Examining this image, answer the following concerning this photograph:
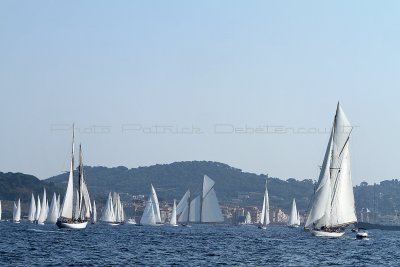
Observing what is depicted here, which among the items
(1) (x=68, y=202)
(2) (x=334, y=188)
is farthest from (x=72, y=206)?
(2) (x=334, y=188)

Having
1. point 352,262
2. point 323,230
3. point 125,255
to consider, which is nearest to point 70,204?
point 323,230

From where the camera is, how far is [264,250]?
11481cm

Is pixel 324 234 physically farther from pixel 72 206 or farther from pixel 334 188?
pixel 72 206

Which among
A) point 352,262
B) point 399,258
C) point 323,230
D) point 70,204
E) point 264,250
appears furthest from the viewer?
point 70,204

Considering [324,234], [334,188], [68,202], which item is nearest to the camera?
[324,234]

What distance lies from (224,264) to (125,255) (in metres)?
13.3

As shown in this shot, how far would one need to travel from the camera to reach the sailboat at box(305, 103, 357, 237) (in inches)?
5394

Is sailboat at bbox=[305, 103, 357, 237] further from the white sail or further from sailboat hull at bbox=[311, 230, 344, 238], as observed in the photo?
the white sail

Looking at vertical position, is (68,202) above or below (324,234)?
above

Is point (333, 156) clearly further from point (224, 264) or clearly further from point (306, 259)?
point (224, 264)

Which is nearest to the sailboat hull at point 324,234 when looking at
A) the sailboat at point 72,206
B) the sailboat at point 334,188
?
the sailboat at point 334,188

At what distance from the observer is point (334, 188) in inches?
5453

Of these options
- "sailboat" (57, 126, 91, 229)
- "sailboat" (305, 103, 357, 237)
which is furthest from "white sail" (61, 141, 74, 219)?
"sailboat" (305, 103, 357, 237)

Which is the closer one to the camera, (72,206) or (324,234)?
(324,234)
